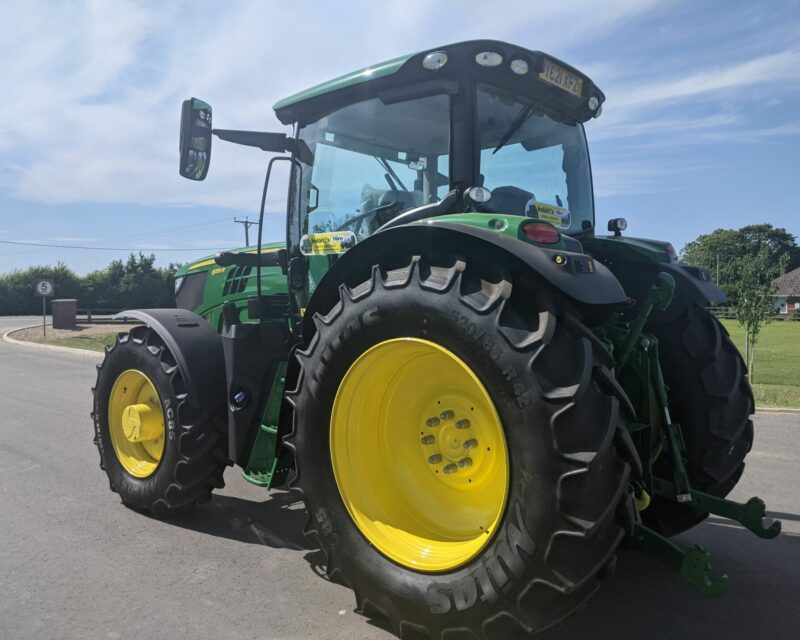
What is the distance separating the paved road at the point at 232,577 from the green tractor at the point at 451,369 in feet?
0.88

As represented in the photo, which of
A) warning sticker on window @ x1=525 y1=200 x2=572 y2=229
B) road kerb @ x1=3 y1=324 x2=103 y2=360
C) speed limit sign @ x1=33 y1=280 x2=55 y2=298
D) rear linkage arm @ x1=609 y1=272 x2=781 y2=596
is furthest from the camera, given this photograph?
speed limit sign @ x1=33 y1=280 x2=55 y2=298

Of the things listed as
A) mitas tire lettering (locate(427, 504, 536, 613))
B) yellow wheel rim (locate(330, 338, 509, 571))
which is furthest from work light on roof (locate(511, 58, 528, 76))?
mitas tire lettering (locate(427, 504, 536, 613))

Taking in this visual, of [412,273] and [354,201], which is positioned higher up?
[354,201]

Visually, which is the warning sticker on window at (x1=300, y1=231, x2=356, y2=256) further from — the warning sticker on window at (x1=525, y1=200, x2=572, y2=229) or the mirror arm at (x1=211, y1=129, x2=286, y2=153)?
the warning sticker on window at (x1=525, y1=200, x2=572, y2=229)

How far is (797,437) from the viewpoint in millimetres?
6418

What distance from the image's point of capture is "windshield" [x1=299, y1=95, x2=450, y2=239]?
11.2 ft

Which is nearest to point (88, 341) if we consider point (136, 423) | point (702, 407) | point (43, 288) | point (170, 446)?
point (43, 288)

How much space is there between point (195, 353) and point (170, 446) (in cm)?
58

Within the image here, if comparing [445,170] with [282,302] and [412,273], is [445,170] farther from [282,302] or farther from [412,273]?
[282,302]

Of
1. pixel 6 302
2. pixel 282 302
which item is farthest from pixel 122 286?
pixel 282 302

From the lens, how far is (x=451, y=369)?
2.90 meters

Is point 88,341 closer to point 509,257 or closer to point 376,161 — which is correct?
point 376,161

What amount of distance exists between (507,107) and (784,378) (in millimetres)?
13228

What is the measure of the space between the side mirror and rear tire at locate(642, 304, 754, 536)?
2.76 m
